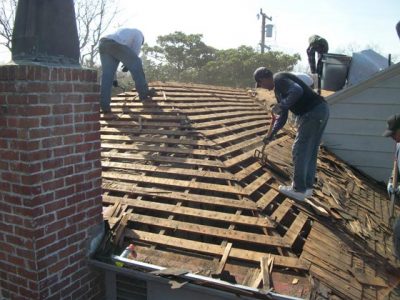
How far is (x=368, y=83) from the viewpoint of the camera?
628 centimetres

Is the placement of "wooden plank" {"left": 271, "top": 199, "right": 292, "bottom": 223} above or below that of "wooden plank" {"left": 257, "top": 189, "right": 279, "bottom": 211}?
below

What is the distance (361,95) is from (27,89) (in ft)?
18.0

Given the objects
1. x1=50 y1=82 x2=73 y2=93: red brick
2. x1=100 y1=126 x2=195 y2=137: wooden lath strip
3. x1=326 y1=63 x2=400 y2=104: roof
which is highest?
x1=326 y1=63 x2=400 y2=104: roof

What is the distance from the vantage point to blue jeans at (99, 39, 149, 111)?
6.25 meters

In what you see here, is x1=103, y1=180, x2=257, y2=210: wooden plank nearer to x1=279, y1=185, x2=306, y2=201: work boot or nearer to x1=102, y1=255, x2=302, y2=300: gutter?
x1=279, y1=185, x2=306, y2=201: work boot

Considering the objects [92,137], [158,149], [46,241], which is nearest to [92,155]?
[92,137]

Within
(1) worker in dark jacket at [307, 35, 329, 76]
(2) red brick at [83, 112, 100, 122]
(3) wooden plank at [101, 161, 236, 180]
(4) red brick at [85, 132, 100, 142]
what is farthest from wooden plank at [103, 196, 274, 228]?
(1) worker in dark jacket at [307, 35, 329, 76]

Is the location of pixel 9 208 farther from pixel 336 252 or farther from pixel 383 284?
pixel 383 284

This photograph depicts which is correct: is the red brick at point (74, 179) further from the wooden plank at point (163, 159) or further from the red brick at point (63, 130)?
the wooden plank at point (163, 159)

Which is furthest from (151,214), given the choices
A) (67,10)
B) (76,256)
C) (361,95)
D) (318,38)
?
(318,38)

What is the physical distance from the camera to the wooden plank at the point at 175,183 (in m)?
3.86

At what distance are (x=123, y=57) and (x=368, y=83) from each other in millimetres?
4032

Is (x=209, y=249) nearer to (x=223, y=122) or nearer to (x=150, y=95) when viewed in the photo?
(x=223, y=122)

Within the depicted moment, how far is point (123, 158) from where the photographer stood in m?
4.71
